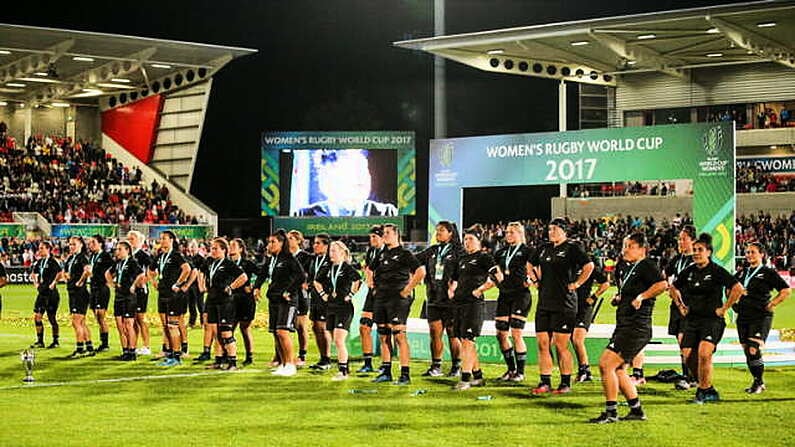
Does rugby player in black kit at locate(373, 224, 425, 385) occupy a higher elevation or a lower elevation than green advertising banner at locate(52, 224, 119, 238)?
lower

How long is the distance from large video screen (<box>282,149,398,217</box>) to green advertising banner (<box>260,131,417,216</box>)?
213 millimetres

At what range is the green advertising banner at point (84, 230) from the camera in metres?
43.3

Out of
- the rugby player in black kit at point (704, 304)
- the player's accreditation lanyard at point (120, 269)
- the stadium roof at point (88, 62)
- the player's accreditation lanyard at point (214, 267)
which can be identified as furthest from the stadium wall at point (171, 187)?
the rugby player in black kit at point (704, 304)

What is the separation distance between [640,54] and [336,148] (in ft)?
42.5

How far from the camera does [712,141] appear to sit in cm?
2012

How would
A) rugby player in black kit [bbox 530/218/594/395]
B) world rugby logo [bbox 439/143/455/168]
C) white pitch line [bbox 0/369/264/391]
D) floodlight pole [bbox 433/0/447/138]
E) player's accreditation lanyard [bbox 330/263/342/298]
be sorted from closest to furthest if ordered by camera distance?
1. rugby player in black kit [bbox 530/218/594/395]
2. white pitch line [bbox 0/369/264/391]
3. player's accreditation lanyard [bbox 330/263/342/298]
4. world rugby logo [bbox 439/143/455/168]
5. floodlight pole [bbox 433/0/447/138]

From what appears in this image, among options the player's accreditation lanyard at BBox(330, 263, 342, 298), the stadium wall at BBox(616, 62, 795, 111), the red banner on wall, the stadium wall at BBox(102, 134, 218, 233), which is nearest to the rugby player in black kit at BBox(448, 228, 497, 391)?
the player's accreditation lanyard at BBox(330, 263, 342, 298)

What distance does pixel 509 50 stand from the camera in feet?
139

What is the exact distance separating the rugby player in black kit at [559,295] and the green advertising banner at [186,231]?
112ft

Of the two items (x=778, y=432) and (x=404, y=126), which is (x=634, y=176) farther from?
(x=404, y=126)

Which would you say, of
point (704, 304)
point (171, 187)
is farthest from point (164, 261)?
point (171, 187)

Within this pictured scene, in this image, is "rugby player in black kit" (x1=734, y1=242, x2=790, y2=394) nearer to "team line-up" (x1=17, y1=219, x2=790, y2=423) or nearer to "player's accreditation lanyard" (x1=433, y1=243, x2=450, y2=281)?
"team line-up" (x1=17, y1=219, x2=790, y2=423)

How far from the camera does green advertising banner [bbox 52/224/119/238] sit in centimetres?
4334

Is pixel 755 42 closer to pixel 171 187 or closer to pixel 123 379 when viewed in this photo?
pixel 171 187
